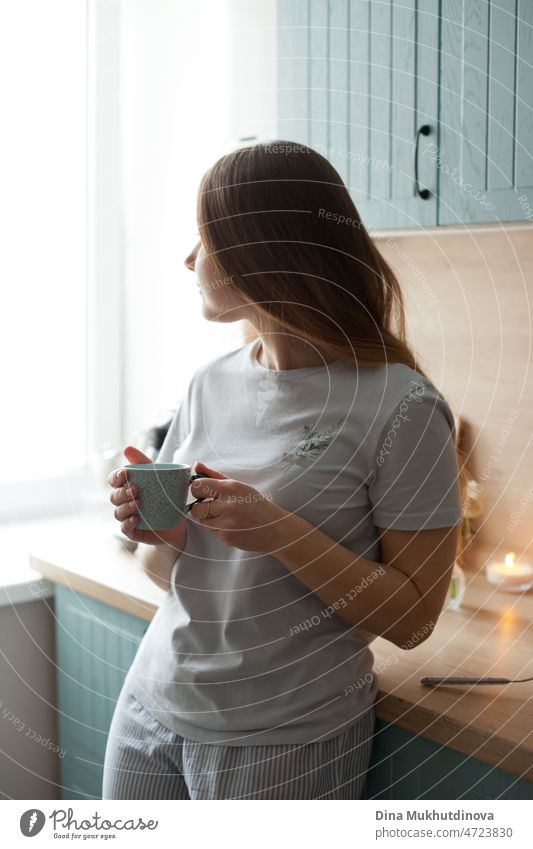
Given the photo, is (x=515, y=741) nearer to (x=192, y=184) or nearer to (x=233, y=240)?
(x=233, y=240)

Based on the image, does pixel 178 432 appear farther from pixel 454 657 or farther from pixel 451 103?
pixel 451 103

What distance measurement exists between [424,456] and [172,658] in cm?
37

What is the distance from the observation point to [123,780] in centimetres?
103

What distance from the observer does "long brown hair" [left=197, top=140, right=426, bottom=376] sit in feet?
3.20

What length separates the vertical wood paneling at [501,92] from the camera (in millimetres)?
1116

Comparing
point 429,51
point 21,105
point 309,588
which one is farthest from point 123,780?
point 21,105

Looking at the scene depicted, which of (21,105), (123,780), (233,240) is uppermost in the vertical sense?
(21,105)

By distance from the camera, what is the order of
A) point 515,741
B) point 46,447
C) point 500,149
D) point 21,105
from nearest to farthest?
point 515,741 → point 500,149 → point 21,105 → point 46,447

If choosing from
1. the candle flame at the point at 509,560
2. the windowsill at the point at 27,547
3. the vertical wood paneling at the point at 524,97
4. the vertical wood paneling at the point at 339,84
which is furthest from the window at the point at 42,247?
the vertical wood paneling at the point at 524,97

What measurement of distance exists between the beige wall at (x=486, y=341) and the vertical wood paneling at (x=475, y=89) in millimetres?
286

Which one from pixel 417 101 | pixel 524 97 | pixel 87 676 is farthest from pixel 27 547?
pixel 524 97

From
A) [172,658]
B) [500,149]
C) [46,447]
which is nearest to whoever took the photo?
[172,658]

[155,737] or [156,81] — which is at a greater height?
[156,81]
